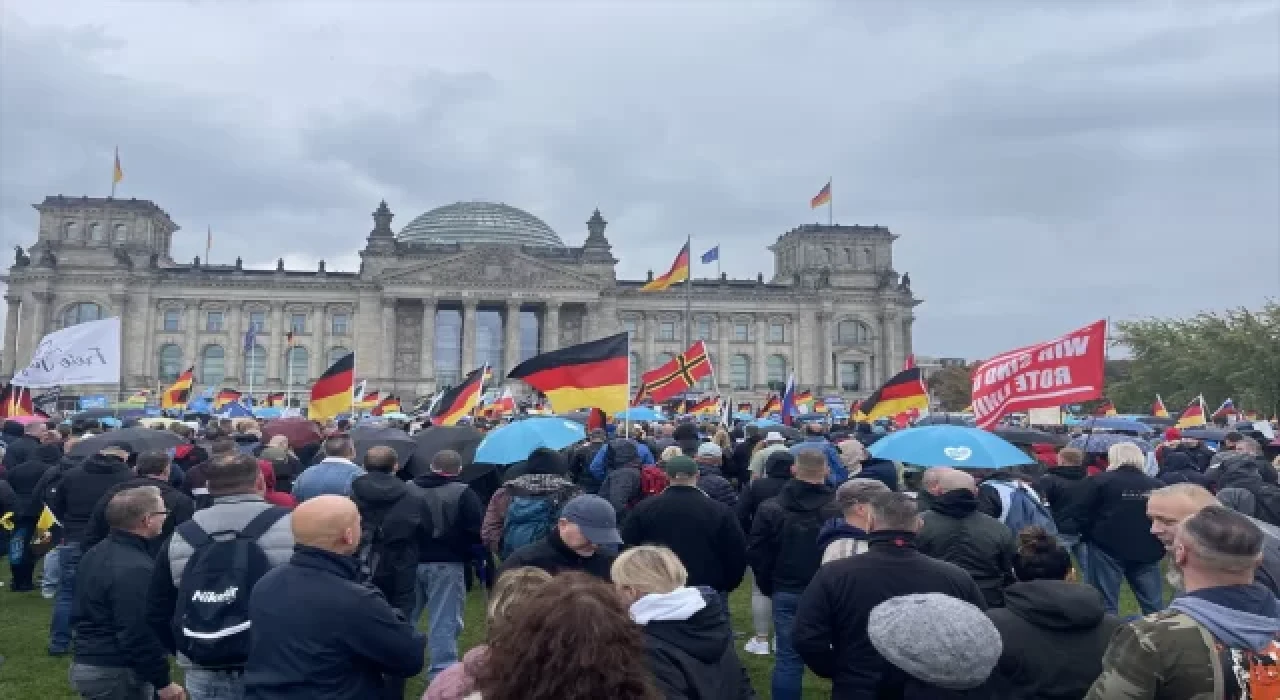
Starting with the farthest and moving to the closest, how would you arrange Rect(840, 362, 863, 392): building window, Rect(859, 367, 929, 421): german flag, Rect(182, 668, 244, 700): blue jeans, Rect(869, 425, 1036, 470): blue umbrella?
1. Rect(840, 362, 863, 392): building window
2. Rect(859, 367, 929, 421): german flag
3. Rect(869, 425, 1036, 470): blue umbrella
4. Rect(182, 668, 244, 700): blue jeans

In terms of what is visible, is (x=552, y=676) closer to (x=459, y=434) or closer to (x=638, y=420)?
(x=459, y=434)

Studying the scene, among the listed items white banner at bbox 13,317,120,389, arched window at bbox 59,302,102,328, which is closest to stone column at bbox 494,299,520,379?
arched window at bbox 59,302,102,328

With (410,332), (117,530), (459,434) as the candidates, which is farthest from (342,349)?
(117,530)

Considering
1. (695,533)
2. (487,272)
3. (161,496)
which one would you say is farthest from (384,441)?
(487,272)

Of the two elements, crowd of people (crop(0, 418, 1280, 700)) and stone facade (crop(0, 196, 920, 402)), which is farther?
stone facade (crop(0, 196, 920, 402))

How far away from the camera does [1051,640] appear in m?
4.06

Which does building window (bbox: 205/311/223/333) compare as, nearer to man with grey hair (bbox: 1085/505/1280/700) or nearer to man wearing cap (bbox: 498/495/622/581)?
man wearing cap (bbox: 498/495/622/581)

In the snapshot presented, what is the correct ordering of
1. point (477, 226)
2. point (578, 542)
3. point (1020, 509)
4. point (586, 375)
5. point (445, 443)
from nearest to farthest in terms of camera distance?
point (578, 542), point (1020, 509), point (445, 443), point (586, 375), point (477, 226)

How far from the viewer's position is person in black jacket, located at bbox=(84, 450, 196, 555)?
7.05 metres

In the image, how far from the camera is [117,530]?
5602 mm

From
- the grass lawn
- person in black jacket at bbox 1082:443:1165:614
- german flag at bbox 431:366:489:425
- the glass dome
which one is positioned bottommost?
the grass lawn

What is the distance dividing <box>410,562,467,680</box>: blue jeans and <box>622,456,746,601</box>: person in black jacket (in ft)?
6.69

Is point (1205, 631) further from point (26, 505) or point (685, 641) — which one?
point (26, 505)

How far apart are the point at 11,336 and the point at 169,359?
39.1ft
